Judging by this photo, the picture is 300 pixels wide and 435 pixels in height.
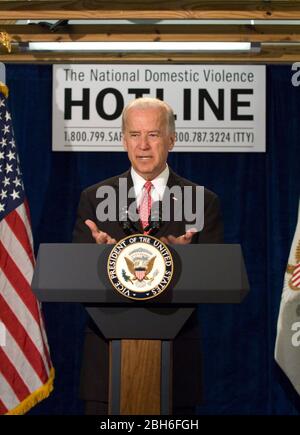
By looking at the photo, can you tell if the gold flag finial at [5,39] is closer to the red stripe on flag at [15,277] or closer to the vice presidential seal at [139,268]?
the red stripe on flag at [15,277]

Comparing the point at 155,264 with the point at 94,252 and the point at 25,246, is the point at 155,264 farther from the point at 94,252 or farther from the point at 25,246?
the point at 25,246

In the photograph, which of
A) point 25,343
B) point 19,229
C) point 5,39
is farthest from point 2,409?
point 5,39

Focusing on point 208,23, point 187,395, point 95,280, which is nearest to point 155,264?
point 95,280

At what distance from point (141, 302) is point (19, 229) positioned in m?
2.25

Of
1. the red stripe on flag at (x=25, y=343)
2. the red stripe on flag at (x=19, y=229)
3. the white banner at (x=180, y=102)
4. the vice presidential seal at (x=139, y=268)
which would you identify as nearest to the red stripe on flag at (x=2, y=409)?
the red stripe on flag at (x=25, y=343)

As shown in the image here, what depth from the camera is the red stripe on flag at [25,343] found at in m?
4.22

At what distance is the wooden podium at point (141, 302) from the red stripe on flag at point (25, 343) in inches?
82.5

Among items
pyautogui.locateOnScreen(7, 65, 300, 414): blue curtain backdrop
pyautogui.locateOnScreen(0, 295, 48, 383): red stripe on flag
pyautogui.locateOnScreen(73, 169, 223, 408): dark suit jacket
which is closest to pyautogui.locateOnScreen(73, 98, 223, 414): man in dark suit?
pyautogui.locateOnScreen(73, 169, 223, 408): dark suit jacket

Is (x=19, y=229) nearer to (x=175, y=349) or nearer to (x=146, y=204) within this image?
(x=146, y=204)

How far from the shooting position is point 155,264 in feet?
6.89

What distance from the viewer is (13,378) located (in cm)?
422

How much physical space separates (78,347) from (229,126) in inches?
67.9

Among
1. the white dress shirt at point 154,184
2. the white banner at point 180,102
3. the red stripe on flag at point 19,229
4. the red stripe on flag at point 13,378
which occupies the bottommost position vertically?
the red stripe on flag at point 13,378

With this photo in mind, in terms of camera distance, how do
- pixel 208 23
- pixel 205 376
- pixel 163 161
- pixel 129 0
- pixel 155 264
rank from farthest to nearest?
pixel 205 376 < pixel 208 23 < pixel 129 0 < pixel 163 161 < pixel 155 264
